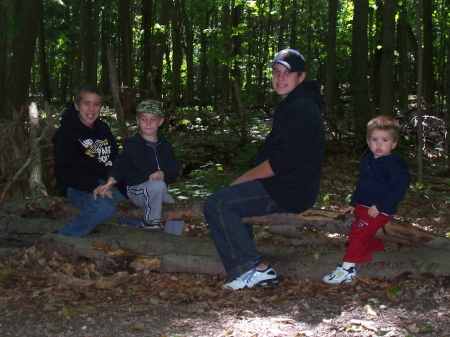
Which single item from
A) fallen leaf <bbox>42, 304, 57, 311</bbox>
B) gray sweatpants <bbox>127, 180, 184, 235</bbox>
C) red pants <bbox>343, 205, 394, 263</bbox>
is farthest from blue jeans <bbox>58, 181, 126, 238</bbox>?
red pants <bbox>343, 205, 394, 263</bbox>

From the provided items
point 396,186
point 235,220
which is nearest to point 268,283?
point 235,220

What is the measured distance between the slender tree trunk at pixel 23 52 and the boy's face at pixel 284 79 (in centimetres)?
891

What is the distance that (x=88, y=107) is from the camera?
17.4 feet

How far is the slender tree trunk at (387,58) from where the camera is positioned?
10852mm

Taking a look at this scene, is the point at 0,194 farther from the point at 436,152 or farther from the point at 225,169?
the point at 436,152

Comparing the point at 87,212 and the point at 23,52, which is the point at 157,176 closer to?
the point at 87,212

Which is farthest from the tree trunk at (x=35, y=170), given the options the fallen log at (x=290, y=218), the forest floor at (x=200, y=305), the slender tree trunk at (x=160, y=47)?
the slender tree trunk at (x=160, y=47)

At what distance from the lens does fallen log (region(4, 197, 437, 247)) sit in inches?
189

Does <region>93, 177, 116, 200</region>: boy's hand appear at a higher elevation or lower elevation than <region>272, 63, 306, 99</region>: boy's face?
lower

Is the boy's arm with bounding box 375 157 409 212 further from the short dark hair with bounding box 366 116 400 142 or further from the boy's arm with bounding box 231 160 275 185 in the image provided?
the boy's arm with bounding box 231 160 275 185

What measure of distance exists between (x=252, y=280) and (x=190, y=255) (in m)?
0.73

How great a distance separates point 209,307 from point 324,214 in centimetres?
151

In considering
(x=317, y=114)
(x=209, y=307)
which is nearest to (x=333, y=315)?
(x=209, y=307)

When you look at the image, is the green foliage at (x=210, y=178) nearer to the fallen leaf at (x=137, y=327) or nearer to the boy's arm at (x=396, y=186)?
the boy's arm at (x=396, y=186)
